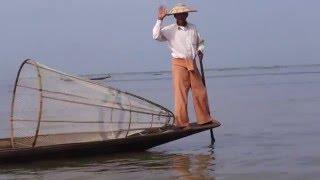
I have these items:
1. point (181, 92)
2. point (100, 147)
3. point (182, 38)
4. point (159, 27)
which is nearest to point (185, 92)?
point (181, 92)

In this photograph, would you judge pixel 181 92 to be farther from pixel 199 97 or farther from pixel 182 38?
pixel 182 38

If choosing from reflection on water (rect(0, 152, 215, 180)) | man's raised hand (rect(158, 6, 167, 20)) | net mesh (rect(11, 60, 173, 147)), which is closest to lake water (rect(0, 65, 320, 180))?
reflection on water (rect(0, 152, 215, 180))

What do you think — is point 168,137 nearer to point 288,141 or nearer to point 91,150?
point 91,150

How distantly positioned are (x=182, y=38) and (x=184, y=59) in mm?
325

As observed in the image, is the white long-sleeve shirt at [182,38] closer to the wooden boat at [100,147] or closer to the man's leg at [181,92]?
the man's leg at [181,92]

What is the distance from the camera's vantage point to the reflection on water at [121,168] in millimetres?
8070

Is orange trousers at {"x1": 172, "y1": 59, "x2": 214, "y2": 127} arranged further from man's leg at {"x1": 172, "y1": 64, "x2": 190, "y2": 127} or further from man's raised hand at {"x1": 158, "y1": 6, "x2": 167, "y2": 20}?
man's raised hand at {"x1": 158, "y1": 6, "x2": 167, "y2": 20}

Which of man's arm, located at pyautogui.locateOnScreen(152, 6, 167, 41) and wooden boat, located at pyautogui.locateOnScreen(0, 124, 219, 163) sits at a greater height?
man's arm, located at pyautogui.locateOnScreen(152, 6, 167, 41)

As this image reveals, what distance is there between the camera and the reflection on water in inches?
318

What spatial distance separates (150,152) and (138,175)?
184cm

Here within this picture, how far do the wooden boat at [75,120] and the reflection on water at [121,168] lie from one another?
0.42ft

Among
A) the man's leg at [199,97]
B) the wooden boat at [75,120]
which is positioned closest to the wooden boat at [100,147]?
the wooden boat at [75,120]

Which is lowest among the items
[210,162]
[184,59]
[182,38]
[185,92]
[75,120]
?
[210,162]

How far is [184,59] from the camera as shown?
9531mm
